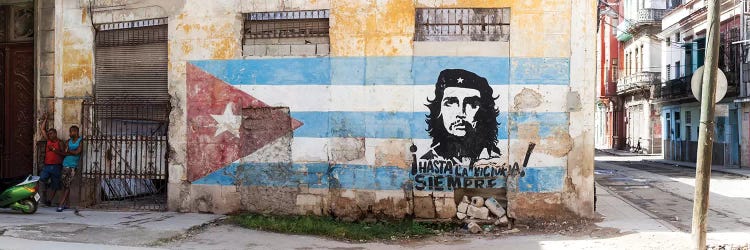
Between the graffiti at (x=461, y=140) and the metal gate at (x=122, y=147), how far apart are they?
419 centimetres

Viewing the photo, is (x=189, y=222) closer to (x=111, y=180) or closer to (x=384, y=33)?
(x=111, y=180)

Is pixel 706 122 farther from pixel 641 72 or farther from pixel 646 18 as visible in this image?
pixel 646 18

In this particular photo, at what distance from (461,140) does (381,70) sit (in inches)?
60.7

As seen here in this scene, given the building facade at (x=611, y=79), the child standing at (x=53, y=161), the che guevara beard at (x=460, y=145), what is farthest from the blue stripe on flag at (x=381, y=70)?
the building facade at (x=611, y=79)

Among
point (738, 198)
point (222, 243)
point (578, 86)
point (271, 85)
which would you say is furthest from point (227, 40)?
point (738, 198)

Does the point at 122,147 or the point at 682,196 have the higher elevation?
the point at 122,147

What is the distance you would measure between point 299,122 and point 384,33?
183cm

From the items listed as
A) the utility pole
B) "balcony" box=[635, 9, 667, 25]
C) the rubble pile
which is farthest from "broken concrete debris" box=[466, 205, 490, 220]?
"balcony" box=[635, 9, 667, 25]

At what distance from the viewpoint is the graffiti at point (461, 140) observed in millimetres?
8945

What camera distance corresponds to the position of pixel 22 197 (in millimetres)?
9406

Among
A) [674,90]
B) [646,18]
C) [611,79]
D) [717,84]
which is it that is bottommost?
[717,84]

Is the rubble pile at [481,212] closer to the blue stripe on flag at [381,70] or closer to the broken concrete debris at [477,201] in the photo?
the broken concrete debris at [477,201]

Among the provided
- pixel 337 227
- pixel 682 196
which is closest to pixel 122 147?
pixel 337 227

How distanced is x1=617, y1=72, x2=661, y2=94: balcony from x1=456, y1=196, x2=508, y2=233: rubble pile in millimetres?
26992
